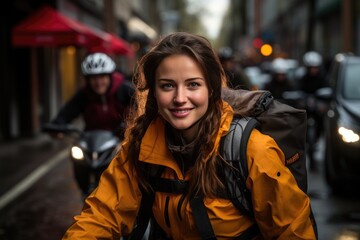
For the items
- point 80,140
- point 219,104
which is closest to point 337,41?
point 80,140

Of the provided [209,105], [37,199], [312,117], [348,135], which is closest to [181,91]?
[209,105]

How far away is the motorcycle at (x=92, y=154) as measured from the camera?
18.2 ft

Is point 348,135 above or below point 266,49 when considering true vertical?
below

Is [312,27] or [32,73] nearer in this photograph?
[32,73]

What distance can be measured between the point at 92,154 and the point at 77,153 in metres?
0.18

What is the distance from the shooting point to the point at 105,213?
2514 mm

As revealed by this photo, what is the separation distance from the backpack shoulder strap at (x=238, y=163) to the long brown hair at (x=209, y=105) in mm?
45

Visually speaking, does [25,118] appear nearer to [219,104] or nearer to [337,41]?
[219,104]

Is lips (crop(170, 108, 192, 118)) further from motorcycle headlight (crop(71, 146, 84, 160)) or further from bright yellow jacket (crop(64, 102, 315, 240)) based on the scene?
motorcycle headlight (crop(71, 146, 84, 160))

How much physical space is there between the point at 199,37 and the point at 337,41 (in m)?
29.7

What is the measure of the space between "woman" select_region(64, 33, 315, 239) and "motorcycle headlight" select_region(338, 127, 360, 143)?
17.7ft

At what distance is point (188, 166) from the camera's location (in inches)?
98.1

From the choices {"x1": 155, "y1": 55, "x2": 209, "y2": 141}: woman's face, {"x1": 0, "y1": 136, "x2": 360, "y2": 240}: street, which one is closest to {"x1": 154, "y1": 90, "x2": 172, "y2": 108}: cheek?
{"x1": 155, "y1": 55, "x2": 209, "y2": 141}: woman's face

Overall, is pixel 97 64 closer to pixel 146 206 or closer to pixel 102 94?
pixel 102 94
